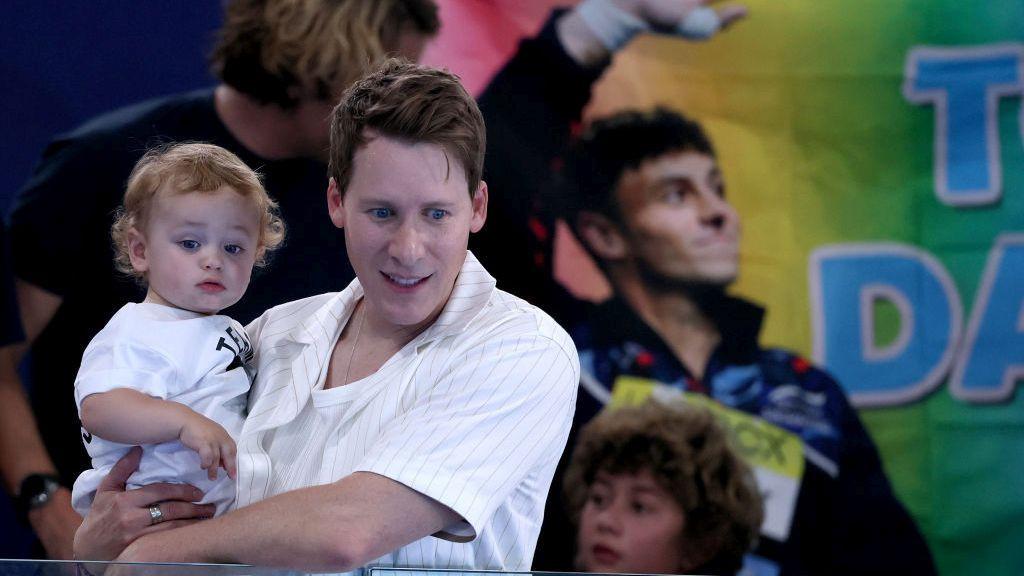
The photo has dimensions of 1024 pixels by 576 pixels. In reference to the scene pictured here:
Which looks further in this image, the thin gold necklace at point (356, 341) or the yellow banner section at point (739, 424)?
the yellow banner section at point (739, 424)

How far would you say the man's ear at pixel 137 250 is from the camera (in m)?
1.83

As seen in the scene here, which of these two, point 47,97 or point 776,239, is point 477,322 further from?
point 47,97

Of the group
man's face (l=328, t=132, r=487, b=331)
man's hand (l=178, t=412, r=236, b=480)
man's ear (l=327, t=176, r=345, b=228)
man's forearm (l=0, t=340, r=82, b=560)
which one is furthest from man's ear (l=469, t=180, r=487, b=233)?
man's forearm (l=0, t=340, r=82, b=560)

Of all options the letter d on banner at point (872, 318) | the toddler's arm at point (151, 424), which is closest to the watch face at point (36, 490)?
the toddler's arm at point (151, 424)

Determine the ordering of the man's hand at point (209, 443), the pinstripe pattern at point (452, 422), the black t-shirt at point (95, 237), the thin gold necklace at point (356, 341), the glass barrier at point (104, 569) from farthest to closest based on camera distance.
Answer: the black t-shirt at point (95, 237) → the thin gold necklace at point (356, 341) → the man's hand at point (209, 443) → the pinstripe pattern at point (452, 422) → the glass barrier at point (104, 569)

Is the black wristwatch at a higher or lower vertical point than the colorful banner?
lower

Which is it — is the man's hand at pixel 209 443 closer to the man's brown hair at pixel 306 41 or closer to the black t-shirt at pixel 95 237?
the black t-shirt at pixel 95 237

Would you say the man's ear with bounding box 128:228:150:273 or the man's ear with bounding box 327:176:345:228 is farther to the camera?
the man's ear with bounding box 128:228:150:273

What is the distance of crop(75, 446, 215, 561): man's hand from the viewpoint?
1.67 metres

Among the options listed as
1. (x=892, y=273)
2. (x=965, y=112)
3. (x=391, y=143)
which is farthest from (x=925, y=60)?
(x=391, y=143)

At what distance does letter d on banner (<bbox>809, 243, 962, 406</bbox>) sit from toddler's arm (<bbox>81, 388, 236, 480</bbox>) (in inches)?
78.0

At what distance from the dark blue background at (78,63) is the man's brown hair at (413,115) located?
64.3 inches

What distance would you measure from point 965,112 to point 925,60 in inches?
7.3

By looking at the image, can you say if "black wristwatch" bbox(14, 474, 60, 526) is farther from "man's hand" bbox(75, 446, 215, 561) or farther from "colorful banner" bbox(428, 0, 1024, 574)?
"colorful banner" bbox(428, 0, 1024, 574)
